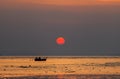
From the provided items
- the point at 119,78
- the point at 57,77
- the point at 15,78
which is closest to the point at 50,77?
the point at 57,77

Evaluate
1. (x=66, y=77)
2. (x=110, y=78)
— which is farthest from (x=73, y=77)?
(x=110, y=78)

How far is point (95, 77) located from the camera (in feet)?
234

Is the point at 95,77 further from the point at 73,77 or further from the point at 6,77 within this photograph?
the point at 6,77

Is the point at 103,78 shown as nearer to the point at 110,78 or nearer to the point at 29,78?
the point at 110,78

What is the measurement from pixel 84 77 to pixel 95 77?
1713 millimetres

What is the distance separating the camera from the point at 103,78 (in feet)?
228

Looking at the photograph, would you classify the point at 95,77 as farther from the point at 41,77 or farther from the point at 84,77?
the point at 41,77

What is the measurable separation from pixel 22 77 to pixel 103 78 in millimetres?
12326

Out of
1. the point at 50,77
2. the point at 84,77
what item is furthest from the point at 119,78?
the point at 50,77

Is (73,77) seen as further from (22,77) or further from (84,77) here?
(22,77)

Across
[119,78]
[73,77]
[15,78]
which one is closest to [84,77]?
[73,77]

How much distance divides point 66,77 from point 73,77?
44.7 inches

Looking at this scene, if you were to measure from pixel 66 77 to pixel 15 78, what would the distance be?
304 inches

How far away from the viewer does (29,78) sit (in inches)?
2714
